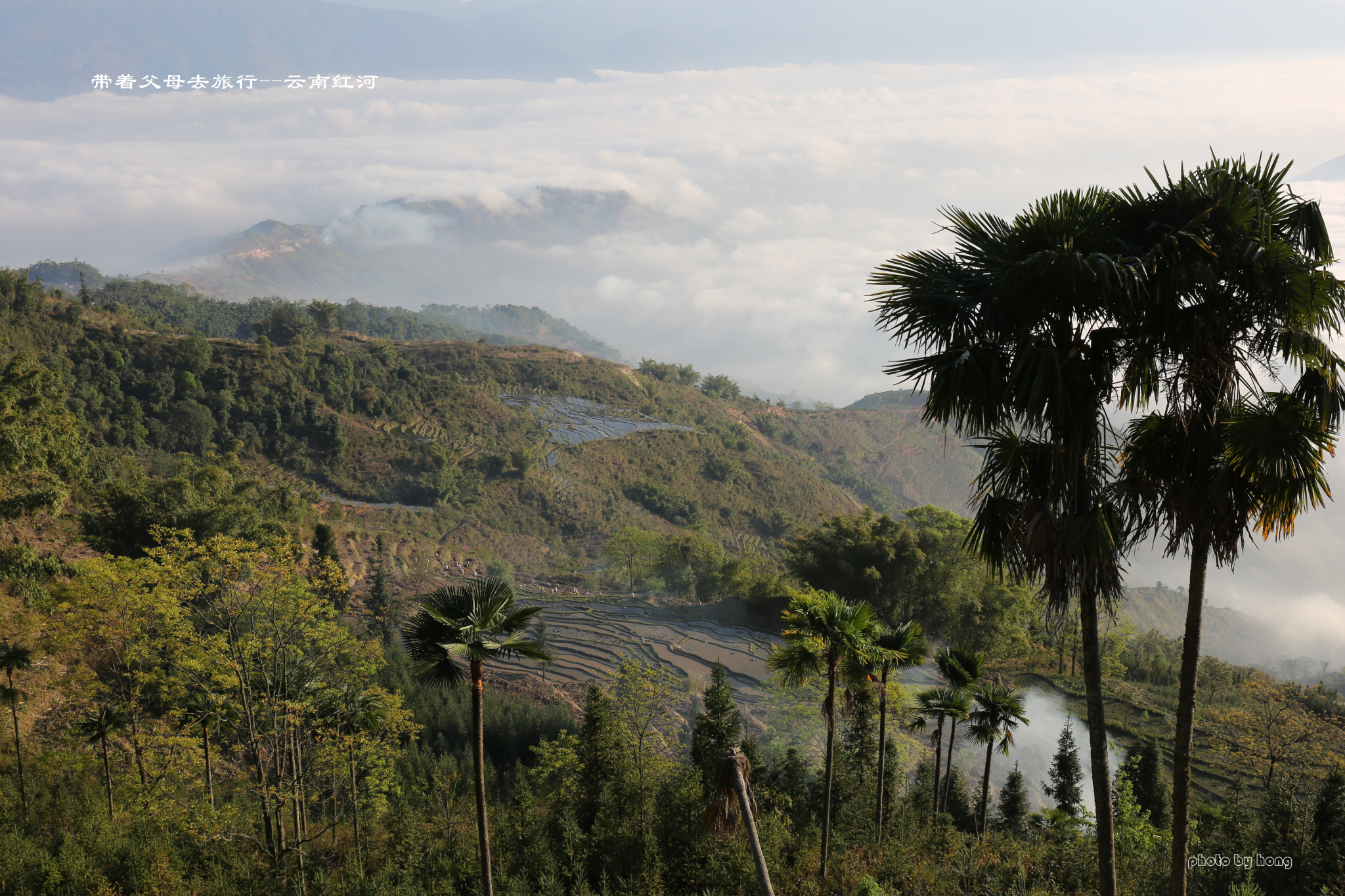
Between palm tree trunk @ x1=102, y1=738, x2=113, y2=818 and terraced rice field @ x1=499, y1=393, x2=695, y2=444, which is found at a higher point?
terraced rice field @ x1=499, y1=393, x2=695, y2=444

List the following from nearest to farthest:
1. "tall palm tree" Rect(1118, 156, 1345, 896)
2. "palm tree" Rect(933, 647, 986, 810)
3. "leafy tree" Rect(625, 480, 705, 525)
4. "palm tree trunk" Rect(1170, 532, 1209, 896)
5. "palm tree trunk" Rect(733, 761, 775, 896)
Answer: "tall palm tree" Rect(1118, 156, 1345, 896) < "palm tree trunk" Rect(1170, 532, 1209, 896) < "palm tree trunk" Rect(733, 761, 775, 896) < "palm tree" Rect(933, 647, 986, 810) < "leafy tree" Rect(625, 480, 705, 525)

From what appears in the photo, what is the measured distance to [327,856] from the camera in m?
17.1

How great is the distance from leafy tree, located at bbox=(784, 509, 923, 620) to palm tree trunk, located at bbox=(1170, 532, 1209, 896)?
2740cm

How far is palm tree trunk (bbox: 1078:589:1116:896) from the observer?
580 centimetres

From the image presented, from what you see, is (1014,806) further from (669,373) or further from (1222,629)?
(1222,629)

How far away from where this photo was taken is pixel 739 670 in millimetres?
31766

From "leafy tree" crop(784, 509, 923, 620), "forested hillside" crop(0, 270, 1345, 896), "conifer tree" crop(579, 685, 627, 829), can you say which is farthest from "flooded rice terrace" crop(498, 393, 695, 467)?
"conifer tree" crop(579, 685, 627, 829)

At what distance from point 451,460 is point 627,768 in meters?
57.1

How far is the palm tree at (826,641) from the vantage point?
11578 mm

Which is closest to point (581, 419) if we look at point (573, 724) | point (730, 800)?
point (573, 724)

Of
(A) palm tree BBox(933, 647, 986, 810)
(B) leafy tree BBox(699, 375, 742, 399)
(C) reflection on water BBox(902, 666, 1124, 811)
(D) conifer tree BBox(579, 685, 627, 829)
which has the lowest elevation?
(C) reflection on water BBox(902, 666, 1124, 811)

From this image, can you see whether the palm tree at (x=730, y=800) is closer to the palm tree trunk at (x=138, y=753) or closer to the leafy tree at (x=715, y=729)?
the leafy tree at (x=715, y=729)

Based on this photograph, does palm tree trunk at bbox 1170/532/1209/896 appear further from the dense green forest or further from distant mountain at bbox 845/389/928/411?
distant mountain at bbox 845/389/928/411

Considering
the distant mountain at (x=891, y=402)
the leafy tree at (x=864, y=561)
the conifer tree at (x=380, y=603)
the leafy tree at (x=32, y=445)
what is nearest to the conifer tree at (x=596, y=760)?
the conifer tree at (x=380, y=603)
